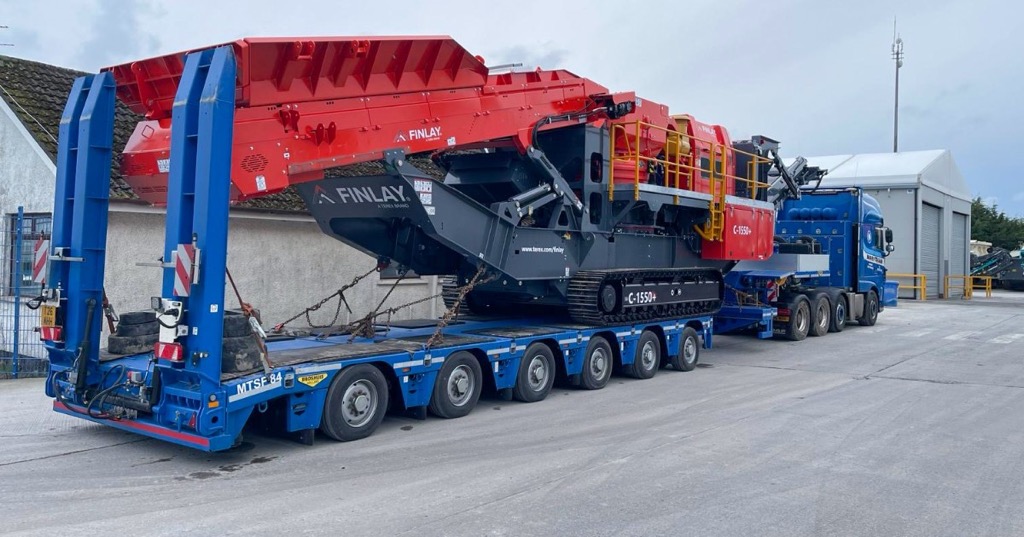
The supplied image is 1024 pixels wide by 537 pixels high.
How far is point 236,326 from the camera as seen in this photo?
7645mm

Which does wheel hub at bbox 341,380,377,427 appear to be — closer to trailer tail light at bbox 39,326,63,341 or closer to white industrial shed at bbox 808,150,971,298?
trailer tail light at bbox 39,326,63,341

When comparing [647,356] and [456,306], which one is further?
[647,356]

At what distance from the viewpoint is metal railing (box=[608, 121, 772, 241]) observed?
1220 centimetres

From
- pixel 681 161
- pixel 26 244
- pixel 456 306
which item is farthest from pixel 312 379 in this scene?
pixel 26 244

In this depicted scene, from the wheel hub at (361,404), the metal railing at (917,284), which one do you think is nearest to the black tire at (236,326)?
the wheel hub at (361,404)

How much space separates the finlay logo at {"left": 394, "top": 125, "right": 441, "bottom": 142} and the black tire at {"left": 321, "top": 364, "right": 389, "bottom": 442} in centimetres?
242

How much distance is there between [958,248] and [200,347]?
41.4 meters

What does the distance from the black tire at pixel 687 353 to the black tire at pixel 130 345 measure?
802 cm

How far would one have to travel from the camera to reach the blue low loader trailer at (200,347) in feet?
23.4

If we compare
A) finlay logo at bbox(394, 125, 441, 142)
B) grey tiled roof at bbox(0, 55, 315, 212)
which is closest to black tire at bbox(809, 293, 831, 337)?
grey tiled roof at bbox(0, 55, 315, 212)

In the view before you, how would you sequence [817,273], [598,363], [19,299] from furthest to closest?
[817,273]
[598,363]
[19,299]

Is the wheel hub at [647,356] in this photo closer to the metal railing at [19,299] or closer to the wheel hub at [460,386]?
the wheel hub at [460,386]

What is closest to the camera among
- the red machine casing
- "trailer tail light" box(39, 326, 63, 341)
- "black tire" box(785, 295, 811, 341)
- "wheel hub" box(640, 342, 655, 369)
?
"trailer tail light" box(39, 326, 63, 341)

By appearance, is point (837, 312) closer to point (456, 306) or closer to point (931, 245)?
point (456, 306)
